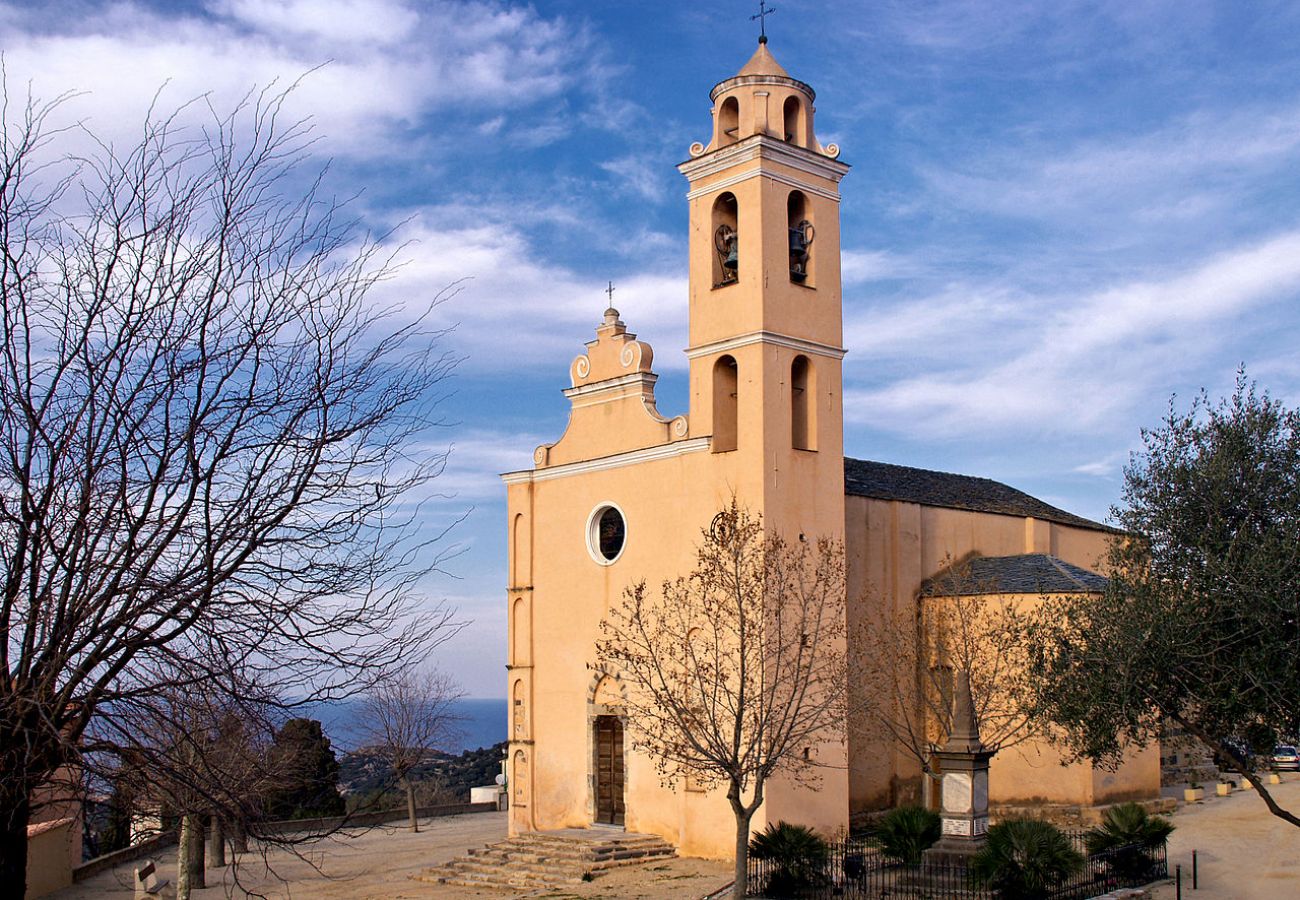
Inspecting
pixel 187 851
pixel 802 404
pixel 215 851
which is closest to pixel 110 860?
pixel 215 851

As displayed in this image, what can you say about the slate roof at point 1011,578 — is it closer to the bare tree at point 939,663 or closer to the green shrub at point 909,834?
the bare tree at point 939,663

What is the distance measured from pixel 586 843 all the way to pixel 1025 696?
8694 mm

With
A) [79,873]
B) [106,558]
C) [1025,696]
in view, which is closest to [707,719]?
[1025,696]

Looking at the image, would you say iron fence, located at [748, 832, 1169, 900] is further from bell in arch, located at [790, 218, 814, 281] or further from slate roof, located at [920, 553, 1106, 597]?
bell in arch, located at [790, 218, 814, 281]

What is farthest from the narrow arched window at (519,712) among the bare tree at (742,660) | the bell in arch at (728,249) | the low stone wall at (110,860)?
the bell in arch at (728,249)

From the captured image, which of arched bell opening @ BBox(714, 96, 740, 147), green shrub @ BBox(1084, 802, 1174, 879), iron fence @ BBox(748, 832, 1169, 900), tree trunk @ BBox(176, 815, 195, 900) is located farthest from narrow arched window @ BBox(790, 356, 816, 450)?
tree trunk @ BBox(176, 815, 195, 900)

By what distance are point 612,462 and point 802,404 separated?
14.8ft

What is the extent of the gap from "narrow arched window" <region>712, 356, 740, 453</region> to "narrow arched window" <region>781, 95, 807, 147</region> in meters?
4.76

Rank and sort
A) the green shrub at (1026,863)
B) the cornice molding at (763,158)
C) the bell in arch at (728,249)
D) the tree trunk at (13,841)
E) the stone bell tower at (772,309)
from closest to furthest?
the tree trunk at (13,841) < the green shrub at (1026,863) < the stone bell tower at (772,309) < the cornice molding at (763,158) < the bell in arch at (728,249)

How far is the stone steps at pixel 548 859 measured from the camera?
22750 millimetres

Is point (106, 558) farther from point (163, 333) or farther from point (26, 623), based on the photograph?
point (163, 333)

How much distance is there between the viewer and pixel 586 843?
23.6 meters

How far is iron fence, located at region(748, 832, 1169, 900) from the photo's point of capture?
18.6m

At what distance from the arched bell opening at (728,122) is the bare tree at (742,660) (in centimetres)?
780
